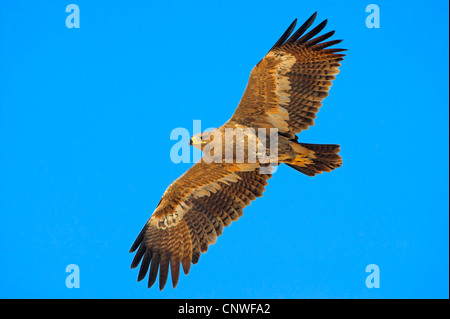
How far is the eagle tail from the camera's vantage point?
15.3 m

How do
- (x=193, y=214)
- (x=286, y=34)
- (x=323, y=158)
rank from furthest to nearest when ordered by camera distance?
(x=193, y=214)
(x=323, y=158)
(x=286, y=34)

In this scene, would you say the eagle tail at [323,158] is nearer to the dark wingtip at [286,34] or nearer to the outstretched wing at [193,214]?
the outstretched wing at [193,214]

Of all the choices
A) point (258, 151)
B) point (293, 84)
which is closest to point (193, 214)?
point (258, 151)

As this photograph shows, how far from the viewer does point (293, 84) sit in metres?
15.3

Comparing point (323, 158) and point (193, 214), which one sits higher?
point (323, 158)

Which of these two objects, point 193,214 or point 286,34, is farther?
point 193,214

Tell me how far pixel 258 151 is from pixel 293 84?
125 cm

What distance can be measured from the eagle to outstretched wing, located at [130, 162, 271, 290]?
17mm

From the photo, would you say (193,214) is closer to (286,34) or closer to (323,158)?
(323,158)

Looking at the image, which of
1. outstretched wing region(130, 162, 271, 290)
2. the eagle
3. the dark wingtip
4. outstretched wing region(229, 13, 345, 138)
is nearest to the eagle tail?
the eagle
